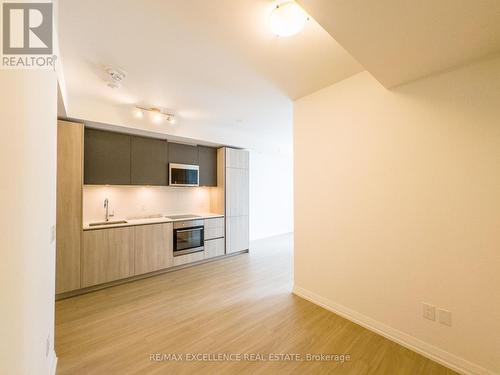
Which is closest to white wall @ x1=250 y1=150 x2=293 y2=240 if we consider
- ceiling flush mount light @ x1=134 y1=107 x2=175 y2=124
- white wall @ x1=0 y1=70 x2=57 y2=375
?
ceiling flush mount light @ x1=134 y1=107 x2=175 y2=124

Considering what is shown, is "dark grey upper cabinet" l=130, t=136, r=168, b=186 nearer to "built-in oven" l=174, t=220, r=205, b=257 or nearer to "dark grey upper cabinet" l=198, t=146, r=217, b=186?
"dark grey upper cabinet" l=198, t=146, r=217, b=186

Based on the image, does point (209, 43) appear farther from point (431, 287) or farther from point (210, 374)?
point (431, 287)

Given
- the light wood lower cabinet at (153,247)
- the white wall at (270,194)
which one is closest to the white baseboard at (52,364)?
the light wood lower cabinet at (153,247)

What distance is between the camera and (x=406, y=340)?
1898 mm

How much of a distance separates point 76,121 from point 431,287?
177 inches

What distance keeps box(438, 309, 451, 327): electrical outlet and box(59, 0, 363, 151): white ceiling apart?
92.5 inches

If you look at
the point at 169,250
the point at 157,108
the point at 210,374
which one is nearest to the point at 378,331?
the point at 210,374

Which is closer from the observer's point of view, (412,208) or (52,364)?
(52,364)

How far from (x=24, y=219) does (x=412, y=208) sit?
270cm

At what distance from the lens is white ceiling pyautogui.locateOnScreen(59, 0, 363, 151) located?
1.53 meters

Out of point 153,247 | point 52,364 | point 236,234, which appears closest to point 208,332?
point 52,364

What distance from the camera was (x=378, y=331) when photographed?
207cm

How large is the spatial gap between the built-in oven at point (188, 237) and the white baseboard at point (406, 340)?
2.19 m

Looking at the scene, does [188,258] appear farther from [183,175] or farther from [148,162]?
[148,162]
